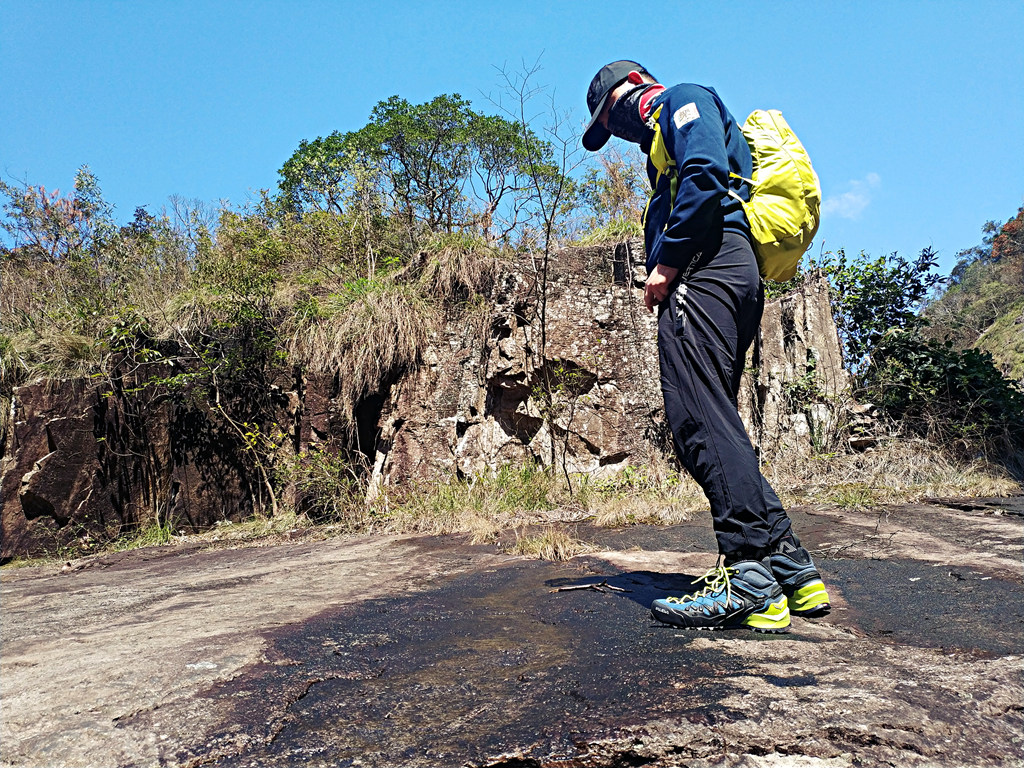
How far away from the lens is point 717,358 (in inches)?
86.3

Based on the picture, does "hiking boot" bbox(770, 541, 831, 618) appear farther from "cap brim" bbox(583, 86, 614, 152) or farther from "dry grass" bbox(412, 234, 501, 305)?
"dry grass" bbox(412, 234, 501, 305)

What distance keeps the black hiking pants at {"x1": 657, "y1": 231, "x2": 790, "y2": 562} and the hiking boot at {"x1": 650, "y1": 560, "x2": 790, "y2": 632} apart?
81mm

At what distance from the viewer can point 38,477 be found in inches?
289

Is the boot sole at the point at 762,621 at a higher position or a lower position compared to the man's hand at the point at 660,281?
lower

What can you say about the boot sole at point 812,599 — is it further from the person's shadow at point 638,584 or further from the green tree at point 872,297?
the green tree at point 872,297

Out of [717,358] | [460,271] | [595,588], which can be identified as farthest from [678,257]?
[460,271]

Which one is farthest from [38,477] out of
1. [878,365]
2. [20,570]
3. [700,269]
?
[878,365]

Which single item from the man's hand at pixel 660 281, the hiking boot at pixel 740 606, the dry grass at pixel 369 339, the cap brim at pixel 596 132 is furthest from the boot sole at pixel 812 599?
the dry grass at pixel 369 339

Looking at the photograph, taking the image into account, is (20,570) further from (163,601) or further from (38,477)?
(163,601)

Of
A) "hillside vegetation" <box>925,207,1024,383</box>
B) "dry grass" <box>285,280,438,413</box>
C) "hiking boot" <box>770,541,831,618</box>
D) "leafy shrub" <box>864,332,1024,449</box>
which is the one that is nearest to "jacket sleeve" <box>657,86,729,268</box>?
"hiking boot" <box>770,541,831,618</box>

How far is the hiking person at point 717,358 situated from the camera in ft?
6.60

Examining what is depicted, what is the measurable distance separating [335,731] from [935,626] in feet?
5.76

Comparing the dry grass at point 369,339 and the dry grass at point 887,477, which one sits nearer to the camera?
the dry grass at point 887,477

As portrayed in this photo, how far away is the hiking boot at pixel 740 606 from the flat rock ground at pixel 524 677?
0.06 metres
